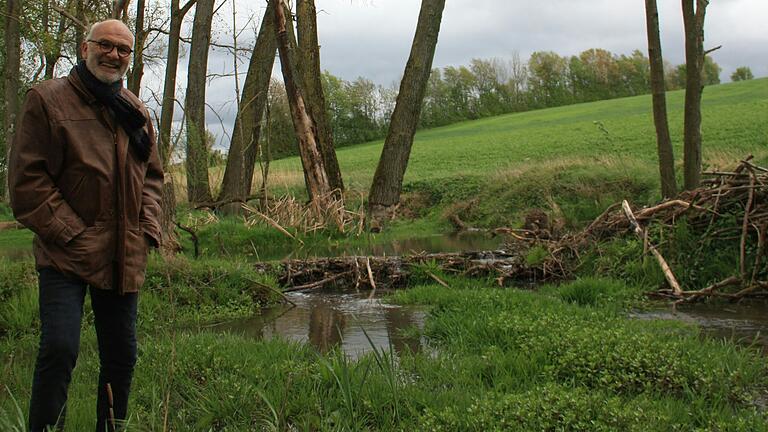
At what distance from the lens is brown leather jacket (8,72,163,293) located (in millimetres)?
3375

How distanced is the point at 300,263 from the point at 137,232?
20.1 feet

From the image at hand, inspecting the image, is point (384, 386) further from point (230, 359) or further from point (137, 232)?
point (137, 232)

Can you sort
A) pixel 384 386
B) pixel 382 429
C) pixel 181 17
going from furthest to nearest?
pixel 181 17, pixel 384 386, pixel 382 429

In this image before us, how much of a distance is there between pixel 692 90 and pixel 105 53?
10941 millimetres

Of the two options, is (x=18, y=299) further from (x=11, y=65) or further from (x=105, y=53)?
(x=11, y=65)

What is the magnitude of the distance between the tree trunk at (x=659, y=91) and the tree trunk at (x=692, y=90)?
0.40m

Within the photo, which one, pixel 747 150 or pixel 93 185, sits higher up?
pixel 93 185

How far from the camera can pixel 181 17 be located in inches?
673

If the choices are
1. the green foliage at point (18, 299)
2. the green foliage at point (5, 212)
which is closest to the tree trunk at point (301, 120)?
the green foliage at point (18, 299)

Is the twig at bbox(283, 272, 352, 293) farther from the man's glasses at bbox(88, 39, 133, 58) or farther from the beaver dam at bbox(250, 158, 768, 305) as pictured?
the man's glasses at bbox(88, 39, 133, 58)

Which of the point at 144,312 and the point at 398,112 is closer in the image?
the point at 144,312

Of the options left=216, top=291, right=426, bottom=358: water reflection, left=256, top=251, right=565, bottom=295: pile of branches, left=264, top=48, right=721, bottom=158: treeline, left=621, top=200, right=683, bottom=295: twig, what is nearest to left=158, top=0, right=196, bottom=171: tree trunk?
left=256, top=251, right=565, bottom=295: pile of branches

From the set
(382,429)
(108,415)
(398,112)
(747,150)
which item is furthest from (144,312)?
(747,150)

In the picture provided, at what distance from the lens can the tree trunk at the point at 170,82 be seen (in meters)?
11.9
